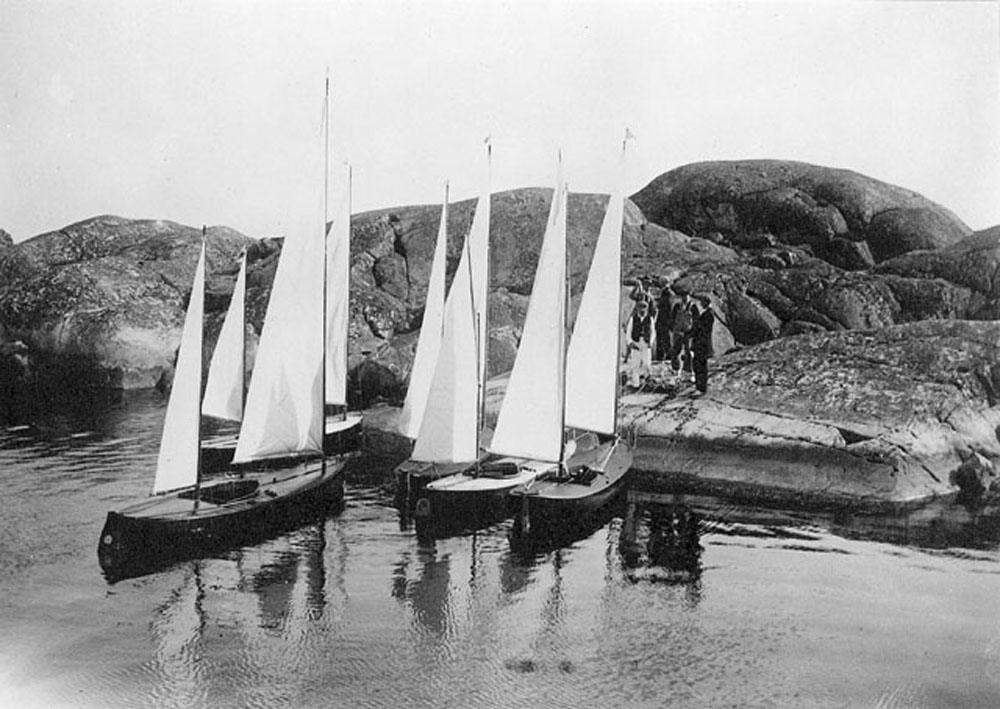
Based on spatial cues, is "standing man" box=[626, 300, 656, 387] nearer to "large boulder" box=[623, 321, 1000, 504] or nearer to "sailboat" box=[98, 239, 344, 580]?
"large boulder" box=[623, 321, 1000, 504]

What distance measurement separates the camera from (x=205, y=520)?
16.3m

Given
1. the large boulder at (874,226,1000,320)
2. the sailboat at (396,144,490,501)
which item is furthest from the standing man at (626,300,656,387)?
the large boulder at (874,226,1000,320)

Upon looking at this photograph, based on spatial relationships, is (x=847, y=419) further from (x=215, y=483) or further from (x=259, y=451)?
(x=215, y=483)

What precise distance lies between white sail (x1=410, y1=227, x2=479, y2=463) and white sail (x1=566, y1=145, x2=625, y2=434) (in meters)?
3.27

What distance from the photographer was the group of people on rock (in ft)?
83.7

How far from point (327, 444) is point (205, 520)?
879 cm

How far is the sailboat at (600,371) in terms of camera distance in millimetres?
20219

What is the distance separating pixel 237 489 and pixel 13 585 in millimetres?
4101

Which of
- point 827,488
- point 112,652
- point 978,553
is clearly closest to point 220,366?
point 112,652

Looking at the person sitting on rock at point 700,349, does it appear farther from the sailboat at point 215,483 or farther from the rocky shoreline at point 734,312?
the sailboat at point 215,483

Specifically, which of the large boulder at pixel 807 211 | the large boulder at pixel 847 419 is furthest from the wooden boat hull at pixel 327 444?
the large boulder at pixel 807 211

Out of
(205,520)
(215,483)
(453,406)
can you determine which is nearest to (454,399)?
(453,406)

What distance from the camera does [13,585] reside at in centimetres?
1514

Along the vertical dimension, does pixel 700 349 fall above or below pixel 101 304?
below
